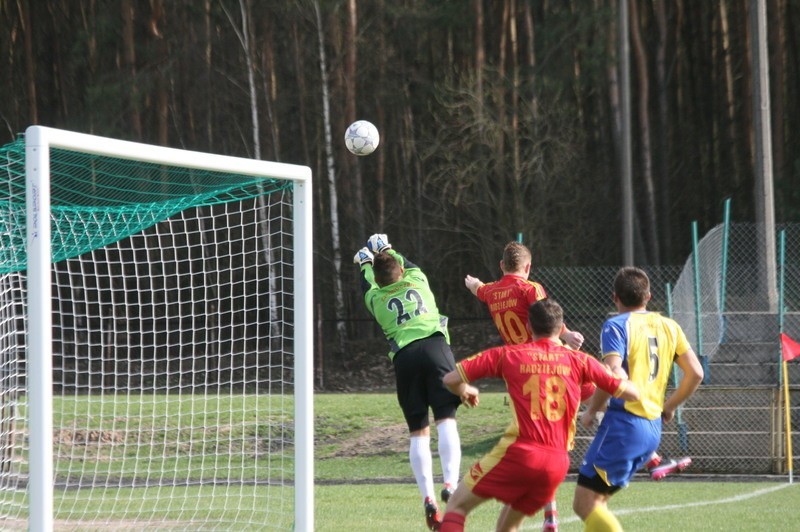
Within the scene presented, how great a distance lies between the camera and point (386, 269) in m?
8.09

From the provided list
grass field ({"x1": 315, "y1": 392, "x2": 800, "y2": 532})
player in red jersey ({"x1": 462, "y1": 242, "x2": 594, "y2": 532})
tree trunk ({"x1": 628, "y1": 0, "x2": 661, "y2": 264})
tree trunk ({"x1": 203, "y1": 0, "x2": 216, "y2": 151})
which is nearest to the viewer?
player in red jersey ({"x1": 462, "y1": 242, "x2": 594, "y2": 532})

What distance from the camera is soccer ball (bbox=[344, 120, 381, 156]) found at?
9.66 metres

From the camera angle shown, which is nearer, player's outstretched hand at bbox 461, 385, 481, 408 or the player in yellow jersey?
player's outstretched hand at bbox 461, 385, 481, 408

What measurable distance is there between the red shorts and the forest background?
20640 mm

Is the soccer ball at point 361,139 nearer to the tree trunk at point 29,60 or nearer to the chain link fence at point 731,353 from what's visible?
the chain link fence at point 731,353

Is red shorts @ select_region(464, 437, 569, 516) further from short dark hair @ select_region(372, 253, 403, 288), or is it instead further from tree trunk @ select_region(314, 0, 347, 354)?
tree trunk @ select_region(314, 0, 347, 354)

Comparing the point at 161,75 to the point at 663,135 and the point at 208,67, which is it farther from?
the point at 663,135

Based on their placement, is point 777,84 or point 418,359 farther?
point 777,84

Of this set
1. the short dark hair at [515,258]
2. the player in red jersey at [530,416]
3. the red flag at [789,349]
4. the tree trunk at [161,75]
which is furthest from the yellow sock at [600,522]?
the tree trunk at [161,75]

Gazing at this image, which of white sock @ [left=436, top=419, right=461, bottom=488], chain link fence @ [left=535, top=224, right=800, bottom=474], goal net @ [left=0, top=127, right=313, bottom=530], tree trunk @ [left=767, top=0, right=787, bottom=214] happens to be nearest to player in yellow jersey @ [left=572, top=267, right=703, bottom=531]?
white sock @ [left=436, top=419, right=461, bottom=488]

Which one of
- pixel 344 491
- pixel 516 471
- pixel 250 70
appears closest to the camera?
pixel 516 471

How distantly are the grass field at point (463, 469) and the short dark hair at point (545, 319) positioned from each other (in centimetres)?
315

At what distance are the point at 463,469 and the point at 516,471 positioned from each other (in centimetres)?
848

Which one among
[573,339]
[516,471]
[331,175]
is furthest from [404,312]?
[331,175]
